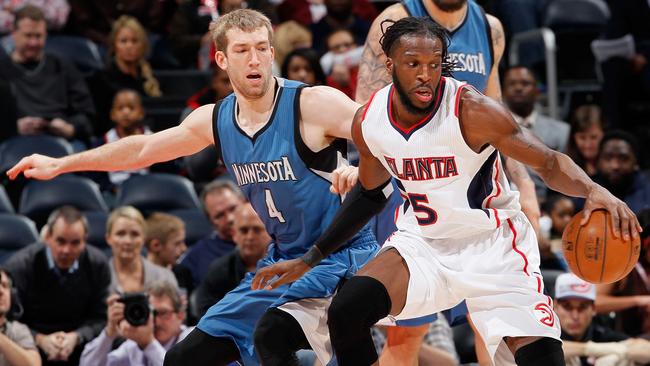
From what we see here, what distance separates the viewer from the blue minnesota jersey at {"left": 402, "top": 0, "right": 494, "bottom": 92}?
6047 mm

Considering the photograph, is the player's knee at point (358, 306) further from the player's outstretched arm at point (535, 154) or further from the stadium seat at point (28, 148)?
the stadium seat at point (28, 148)

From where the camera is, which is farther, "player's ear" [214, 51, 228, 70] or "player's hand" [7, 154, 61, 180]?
"player's hand" [7, 154, 61, 180]

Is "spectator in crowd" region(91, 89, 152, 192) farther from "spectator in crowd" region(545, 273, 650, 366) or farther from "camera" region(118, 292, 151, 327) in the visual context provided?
"spectator in crowd" region(545, 273, 650, 366)

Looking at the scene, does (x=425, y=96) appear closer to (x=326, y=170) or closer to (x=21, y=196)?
(x=326, y=170)

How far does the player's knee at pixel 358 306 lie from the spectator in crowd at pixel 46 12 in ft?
23.8

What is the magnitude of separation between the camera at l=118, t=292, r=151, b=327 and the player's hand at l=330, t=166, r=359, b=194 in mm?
2555

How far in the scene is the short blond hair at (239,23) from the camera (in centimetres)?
533

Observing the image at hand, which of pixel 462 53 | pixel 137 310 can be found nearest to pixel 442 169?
pixel 462 53

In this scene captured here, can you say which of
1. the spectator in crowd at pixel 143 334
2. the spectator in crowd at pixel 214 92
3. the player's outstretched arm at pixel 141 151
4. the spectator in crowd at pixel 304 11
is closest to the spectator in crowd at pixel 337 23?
the spectator in crowd at pixel 304 11

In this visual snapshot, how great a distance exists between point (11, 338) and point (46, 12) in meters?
4.65

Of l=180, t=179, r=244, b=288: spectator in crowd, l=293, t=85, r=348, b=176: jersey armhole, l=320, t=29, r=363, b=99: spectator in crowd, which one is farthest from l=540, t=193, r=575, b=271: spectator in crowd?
l=293, t=85, r=348, b=176: jersey armhole

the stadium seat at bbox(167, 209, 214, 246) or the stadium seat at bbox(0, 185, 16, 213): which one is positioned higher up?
the stadium seat at bbox(0, 185, 16, 213)

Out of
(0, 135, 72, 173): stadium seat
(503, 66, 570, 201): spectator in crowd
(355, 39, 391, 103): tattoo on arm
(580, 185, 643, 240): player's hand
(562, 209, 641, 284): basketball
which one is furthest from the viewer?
(503, 66, 570, 201): spectator in crowd

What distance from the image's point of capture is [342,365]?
4.71 metres
